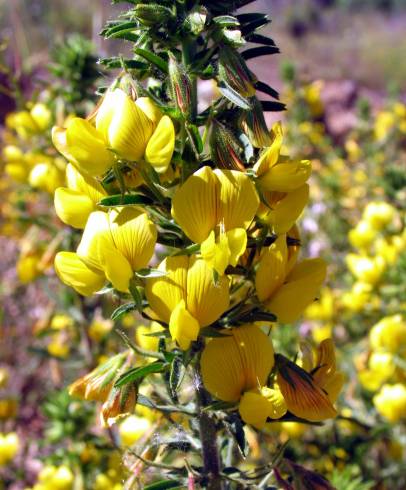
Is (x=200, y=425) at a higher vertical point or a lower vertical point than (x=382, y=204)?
higher

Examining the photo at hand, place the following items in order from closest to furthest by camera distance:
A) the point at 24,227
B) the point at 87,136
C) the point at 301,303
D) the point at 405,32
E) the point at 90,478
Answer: the point at 87,136 → the point at 301,303 → the point at 90,478 → the point at 24,227 → the point at 405,32

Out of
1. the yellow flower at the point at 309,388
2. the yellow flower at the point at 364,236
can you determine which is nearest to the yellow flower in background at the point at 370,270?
the yellow flower at the point at 364,236

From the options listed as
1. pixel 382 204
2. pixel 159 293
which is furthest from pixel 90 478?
pixel 382 204

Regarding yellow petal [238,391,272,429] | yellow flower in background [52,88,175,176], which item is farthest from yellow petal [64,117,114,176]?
yellow petal [238,391,272,429]

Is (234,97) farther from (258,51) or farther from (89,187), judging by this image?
(89,187)

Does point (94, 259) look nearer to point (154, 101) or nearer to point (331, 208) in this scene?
point (154, 101)

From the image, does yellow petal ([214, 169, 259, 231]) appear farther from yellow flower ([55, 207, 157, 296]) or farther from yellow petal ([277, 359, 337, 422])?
yellow petal ([277, 359, 337, 422])
